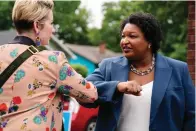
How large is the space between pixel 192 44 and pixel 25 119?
3370 mm

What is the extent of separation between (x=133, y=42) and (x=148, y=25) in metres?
0.20

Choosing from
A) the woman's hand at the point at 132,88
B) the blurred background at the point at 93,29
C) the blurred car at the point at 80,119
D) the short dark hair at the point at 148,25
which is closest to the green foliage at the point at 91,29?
the blurred background at the point at 93,29

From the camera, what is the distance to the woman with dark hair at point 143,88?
11.4 ft

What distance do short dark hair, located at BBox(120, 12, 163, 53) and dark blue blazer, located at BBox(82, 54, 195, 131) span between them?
147 millimetres

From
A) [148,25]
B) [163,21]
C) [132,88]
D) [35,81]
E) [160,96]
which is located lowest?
[163,21]

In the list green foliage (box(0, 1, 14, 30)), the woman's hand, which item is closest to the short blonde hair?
the woman's hand

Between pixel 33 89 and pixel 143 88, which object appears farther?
pixel 143 88

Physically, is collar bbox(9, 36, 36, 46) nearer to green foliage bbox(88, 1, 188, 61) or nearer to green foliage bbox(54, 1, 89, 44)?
green foliage bbox(88, 1, 188, 61)

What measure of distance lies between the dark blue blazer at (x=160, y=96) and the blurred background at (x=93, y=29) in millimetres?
12874

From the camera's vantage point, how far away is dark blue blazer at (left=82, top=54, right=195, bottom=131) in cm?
346

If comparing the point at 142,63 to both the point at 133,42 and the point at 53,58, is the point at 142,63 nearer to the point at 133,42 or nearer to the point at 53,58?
Answer: the point at 133,42

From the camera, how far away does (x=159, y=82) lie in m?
3.58

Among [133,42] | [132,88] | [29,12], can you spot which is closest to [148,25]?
[133,42]

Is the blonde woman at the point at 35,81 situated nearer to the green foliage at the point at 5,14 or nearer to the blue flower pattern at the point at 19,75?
the blue flower pattern at the point at 19,75
